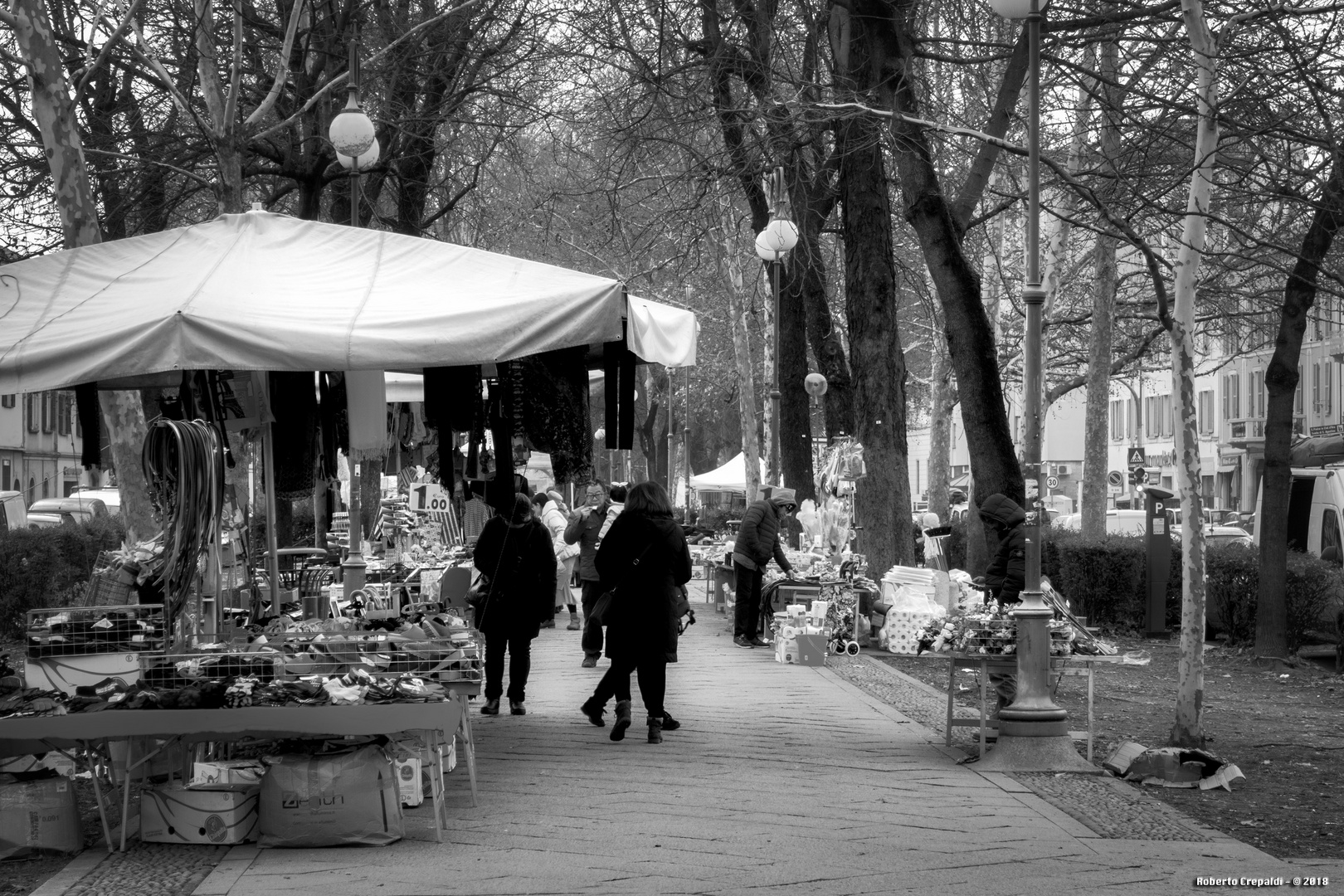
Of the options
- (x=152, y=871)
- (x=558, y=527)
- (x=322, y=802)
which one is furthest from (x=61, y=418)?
(x=152, y=871)

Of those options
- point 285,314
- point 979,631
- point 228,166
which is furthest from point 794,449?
point 285,314

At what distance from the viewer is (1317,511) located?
2186cm

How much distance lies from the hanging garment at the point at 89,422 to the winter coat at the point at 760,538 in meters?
9.30

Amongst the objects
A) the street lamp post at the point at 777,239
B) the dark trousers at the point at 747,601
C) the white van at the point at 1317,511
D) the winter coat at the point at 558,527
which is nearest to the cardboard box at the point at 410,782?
the dark trousers at the point at 747,601

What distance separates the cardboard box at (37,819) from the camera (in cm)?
706

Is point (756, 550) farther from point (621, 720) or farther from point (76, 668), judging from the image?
point (76, 668)

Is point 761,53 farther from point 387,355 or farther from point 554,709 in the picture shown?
point 387,355

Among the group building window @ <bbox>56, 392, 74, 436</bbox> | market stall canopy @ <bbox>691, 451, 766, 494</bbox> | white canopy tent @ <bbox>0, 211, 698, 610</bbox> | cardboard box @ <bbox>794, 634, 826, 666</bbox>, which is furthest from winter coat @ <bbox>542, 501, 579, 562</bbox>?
building window @ <bbox>56, 392, 74, 436</bbox>

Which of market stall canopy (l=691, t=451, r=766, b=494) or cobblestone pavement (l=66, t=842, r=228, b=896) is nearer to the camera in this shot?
cobblestone pavement (l=66, t=842, r=228, b=896)

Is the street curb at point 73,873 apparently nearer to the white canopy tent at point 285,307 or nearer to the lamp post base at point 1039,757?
the white canopy tent at point 285,307

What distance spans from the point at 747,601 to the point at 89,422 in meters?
9.99

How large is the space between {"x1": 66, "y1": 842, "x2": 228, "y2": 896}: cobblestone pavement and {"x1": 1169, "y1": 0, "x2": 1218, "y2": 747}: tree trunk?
6213 millimetres

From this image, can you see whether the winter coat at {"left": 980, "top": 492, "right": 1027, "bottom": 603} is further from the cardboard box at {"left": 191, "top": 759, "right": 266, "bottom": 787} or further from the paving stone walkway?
the cardboard box at {"left": 191, "top": 759, "right": 266, "bottom": 787}

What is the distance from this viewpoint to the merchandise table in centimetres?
709
